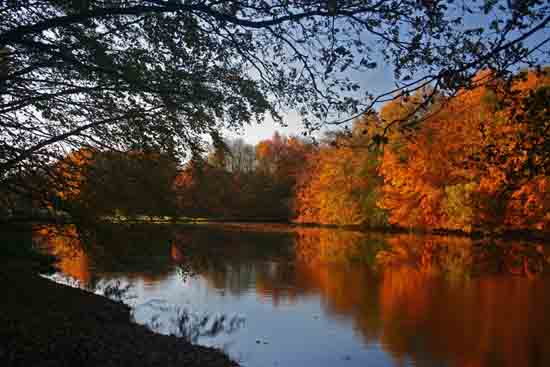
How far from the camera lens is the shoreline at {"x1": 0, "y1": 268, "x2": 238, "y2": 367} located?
5336mm

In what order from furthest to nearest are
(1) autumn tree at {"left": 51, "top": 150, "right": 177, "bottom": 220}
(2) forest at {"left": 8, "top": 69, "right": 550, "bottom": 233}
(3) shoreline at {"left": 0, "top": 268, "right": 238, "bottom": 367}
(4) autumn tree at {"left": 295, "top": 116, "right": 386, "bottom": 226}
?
(4) autumn tree at {"left": 295, "top": 116, "right": 386, "bottom": 226} → (1) autumn tree at {"left": 51, "top": 150, "right": 177, "bottom": 220} → (3) shoreline at {"left": 0, "top": 268, "right": 238, "bottom": 367} → (2) forest at {"left": 8, "top": 69, "right": 550, "bottom": 233}

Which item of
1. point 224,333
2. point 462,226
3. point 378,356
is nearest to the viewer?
point 378,356

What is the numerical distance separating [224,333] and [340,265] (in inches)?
413

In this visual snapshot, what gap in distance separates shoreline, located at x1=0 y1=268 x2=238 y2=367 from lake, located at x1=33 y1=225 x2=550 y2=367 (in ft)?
2.64

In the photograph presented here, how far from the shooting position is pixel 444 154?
32875mm

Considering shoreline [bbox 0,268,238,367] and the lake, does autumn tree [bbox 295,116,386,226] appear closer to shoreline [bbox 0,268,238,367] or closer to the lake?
the lake

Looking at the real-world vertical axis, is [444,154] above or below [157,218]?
above

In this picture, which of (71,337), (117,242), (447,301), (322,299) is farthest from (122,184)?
(447,301)

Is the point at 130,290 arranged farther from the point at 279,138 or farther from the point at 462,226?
the point at 279,138

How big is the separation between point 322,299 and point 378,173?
2712 centimetres

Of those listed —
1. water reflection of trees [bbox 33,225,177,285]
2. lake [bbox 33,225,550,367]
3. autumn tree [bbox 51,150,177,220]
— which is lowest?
lake [bbox 33,225,550,367]

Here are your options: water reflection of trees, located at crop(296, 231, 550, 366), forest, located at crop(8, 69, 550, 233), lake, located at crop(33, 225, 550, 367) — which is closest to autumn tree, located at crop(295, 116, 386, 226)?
forest, located at crop(8, 69, 550, 233)

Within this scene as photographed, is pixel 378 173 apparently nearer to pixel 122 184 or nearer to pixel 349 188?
pixel 349 188

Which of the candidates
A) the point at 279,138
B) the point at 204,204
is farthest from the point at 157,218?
the point at 279,138
